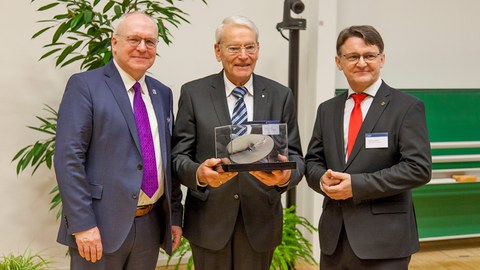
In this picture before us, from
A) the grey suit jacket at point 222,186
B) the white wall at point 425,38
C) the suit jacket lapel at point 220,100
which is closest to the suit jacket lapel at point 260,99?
the grey suit jacket at point 222,186

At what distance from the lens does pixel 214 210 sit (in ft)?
7.57

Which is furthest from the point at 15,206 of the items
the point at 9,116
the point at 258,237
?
the point at 258,237

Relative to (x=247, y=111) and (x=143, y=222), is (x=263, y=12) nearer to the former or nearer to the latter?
(x=247, y=111)

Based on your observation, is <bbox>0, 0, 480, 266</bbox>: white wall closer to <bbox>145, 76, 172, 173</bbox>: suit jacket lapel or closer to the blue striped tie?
<bbox>145, 76, 172, 173</bbox>: suit jacket lapel

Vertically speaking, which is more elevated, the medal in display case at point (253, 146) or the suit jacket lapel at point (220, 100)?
the suit jacket lapel at point (220, 100)

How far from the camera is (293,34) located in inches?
170

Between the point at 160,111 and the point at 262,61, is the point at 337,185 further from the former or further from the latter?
the point at 262,61

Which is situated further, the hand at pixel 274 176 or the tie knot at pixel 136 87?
the tie knot at pixel 136 87

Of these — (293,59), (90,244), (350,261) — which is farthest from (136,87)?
(293,59)

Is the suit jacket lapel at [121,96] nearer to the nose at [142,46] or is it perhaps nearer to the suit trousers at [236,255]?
the nose at [142,46]

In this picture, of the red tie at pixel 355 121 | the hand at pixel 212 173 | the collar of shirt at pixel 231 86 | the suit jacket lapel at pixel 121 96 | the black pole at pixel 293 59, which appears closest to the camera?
the hand at pixel 212 173

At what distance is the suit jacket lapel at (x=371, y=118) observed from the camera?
222cm

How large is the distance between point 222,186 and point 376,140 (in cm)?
73

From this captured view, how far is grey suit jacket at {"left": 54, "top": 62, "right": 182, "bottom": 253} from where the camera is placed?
206cm
